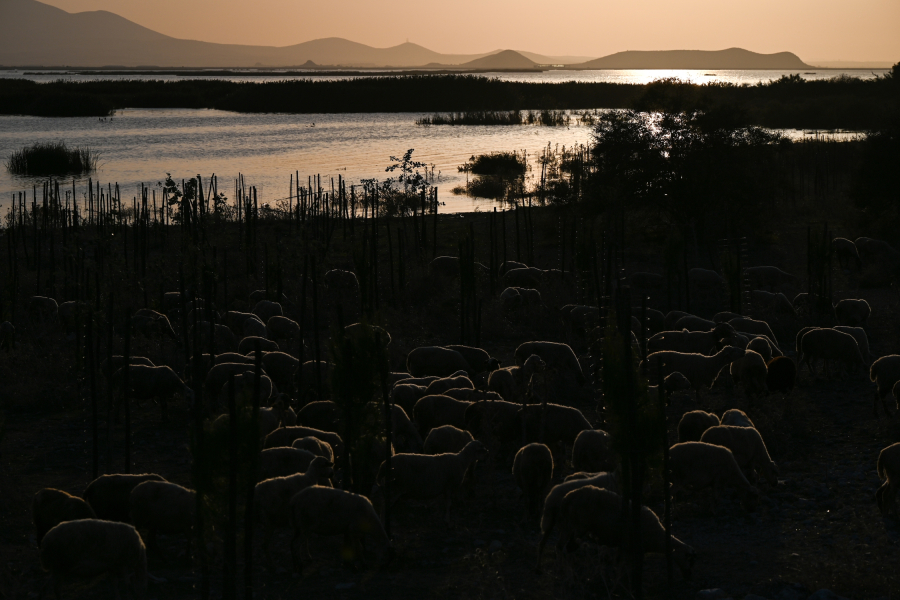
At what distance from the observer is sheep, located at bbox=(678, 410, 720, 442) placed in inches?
415

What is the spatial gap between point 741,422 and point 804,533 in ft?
7.00

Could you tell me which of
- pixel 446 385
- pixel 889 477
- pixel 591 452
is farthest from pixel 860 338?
pixel 446 385

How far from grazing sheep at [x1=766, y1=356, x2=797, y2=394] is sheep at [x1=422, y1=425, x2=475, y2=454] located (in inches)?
213

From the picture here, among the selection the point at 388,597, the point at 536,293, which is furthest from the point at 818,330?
the point at 388,597

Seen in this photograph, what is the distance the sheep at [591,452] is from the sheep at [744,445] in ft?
3.90

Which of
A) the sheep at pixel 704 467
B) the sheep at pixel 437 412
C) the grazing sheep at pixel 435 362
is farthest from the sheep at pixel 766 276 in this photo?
the sheep at pixel 704 467

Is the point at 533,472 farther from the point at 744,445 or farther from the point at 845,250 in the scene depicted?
the point at 845,250

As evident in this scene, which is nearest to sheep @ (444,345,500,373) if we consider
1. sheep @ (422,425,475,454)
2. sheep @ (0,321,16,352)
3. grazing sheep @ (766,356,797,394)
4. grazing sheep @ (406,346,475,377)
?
grazing sheep @ (406,346,475,377)

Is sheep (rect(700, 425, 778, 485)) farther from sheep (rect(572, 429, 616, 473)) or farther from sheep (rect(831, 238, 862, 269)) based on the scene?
sheep (rect(831, 238, 862, 269))

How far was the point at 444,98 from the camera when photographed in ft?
292

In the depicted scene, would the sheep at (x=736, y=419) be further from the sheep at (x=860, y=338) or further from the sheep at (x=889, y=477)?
the sheep at (x=860, y=338)

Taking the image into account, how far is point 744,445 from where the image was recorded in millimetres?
9750

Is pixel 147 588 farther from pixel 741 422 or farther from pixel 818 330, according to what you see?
pixel 818 330

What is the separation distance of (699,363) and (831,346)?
8.21 feet
